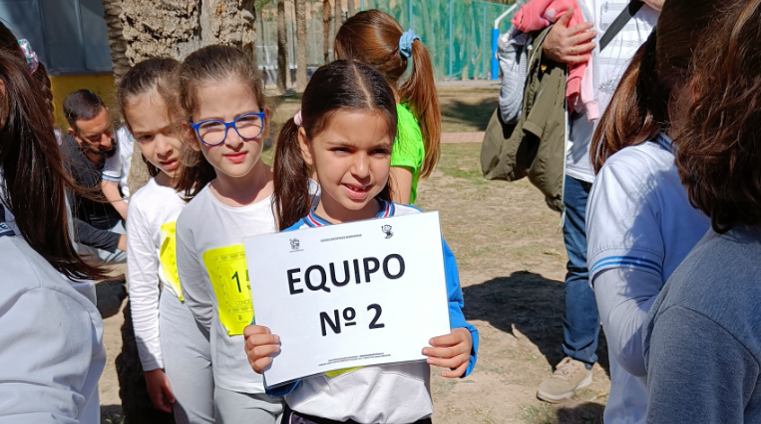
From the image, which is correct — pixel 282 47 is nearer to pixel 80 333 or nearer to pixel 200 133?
pixel 200 133

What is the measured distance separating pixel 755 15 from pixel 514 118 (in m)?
2.72

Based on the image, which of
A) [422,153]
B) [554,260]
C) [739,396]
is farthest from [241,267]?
[554,260]

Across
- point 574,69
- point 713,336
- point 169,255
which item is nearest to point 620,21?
point 574,69

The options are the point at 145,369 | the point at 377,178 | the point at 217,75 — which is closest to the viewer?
the point at 377,178

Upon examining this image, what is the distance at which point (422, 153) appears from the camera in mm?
2885

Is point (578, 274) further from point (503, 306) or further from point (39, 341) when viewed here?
point (39, 341)

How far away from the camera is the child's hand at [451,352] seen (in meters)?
1.67

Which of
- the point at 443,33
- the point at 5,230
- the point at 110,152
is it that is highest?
the point at 443,33

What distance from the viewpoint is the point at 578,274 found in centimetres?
356

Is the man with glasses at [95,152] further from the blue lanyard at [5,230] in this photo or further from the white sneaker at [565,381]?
the blue lanyard at [5,230]

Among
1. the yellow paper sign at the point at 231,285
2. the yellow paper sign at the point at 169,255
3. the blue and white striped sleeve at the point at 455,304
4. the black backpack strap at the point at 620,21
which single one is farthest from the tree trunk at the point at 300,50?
the blue and white striped sleeve at the point at 455,304

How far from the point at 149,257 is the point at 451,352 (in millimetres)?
1537

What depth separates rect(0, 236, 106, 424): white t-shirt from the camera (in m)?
1.07

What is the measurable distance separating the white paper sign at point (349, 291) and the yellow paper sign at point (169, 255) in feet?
3.15
